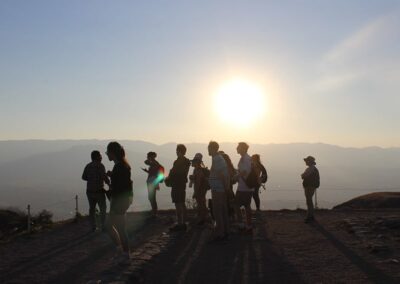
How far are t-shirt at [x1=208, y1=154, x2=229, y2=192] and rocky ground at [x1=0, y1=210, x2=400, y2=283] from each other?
1.22 metres

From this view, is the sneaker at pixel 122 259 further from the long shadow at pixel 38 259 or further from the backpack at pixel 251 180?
the backpack at pixel 251 180

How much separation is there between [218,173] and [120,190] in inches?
103

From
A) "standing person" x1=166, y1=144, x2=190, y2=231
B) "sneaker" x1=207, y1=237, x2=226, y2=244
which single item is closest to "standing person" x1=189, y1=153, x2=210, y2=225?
"standing person" x1=166, y1=144, x2=190, y2=231

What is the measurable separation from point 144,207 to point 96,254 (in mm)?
8840

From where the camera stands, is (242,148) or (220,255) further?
(242,148)

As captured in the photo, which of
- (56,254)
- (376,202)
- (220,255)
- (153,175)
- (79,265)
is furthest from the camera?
(376,202)

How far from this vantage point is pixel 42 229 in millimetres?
13180

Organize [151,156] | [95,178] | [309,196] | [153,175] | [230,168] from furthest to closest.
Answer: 1. [151,156]
2. [153,175]
3. [309,196]
4. [230,168]
5. [95,178]

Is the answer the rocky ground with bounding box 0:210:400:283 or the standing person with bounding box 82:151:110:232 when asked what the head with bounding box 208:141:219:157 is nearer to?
the rocky ground with bounding box 0:210:400:283

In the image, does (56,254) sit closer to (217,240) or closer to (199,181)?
(217,240)

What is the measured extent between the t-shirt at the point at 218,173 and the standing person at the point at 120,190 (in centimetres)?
241

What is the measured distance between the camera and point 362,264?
8117 millimetres

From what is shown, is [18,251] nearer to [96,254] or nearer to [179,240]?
[96,254]

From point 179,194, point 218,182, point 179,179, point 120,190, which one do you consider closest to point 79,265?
point 120,190
